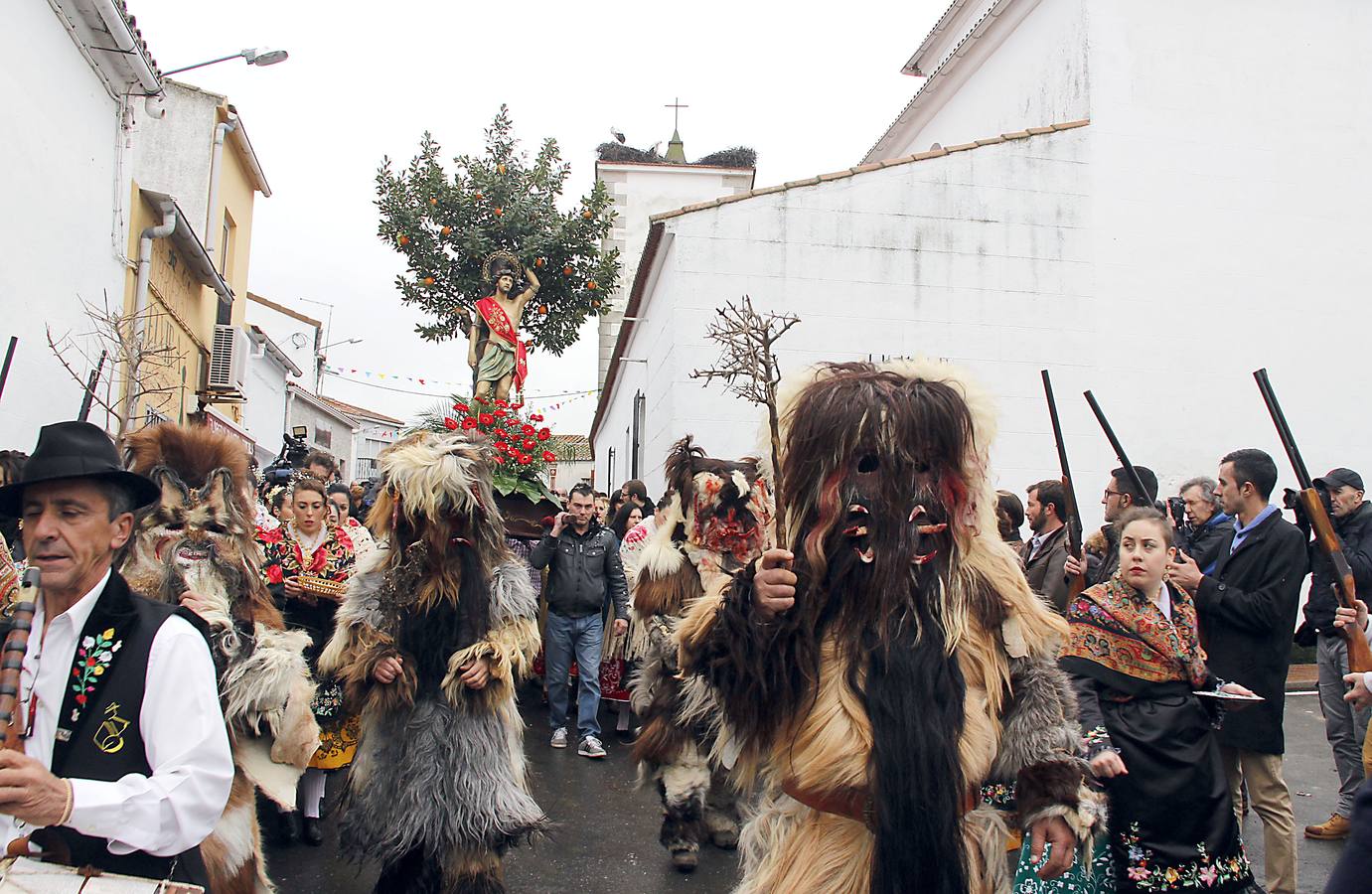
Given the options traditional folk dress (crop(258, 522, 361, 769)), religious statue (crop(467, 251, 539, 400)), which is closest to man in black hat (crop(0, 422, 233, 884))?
traditional folk dress (crop(258, 522, 361, 769))

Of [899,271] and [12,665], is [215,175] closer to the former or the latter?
[899,271]

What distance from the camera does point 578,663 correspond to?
7648 millimetres

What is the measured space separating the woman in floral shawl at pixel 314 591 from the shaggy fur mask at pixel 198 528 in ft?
3.43

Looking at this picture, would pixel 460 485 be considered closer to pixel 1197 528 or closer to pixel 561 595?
pixel 561 595

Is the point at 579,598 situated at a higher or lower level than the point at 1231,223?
lower

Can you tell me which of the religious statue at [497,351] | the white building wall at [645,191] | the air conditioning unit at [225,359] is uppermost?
the white building wall at [645,191]

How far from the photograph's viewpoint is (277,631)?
412 centimetres

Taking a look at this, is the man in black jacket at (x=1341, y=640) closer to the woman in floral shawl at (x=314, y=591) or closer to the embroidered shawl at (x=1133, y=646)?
the embroidered shawl at (x=1133, y=646)

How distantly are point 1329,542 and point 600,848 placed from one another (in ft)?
13.2

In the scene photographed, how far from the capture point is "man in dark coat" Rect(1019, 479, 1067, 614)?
6.14 m

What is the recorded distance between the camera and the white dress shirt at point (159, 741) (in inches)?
77.4

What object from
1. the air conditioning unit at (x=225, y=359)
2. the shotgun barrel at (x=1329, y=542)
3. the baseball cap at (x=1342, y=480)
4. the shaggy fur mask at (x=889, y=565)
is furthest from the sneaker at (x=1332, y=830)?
the air conditioning unit at (x=225, y=359)

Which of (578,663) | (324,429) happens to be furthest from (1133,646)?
(324,429)

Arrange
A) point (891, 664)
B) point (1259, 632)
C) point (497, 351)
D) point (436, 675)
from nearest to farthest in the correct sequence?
point (891, 664) → point (436, 675) → point (1259, 632) → point (497, 351)
